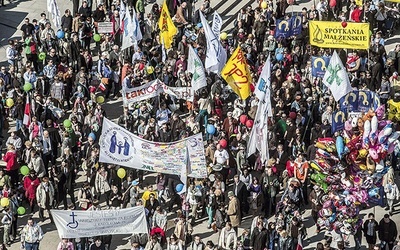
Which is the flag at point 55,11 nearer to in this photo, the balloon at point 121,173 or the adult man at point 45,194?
the balloon at point 121,173

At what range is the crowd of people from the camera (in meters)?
35.3

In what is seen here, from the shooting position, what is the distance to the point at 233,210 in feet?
117

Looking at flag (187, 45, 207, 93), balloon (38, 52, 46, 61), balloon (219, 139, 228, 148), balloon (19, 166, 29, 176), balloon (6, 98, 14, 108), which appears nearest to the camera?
balloon (19, 166, 29, 176)

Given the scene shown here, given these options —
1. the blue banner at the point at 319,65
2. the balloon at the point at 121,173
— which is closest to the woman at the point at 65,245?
the balloon at the point at 121,173

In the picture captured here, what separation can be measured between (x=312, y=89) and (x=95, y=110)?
6674mm

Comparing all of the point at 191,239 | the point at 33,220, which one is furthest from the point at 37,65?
the point at 191,239

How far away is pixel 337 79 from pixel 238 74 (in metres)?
2.84

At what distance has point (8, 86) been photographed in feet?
136

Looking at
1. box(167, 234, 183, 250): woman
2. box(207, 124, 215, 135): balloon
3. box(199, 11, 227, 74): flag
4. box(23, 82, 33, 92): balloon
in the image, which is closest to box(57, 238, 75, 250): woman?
box(167, 234, 183, 250): woman

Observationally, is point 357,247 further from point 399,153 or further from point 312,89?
A: point 312,89

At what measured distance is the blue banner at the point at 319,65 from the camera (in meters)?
40.5

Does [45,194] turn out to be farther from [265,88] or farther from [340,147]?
[340,147]

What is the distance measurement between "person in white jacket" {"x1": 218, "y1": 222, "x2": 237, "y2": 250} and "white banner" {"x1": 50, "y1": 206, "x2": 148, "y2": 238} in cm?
240

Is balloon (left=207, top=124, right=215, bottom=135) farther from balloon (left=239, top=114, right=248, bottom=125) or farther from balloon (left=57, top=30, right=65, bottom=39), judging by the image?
balloon (left=57, top=30, right=65, bottom=39)
